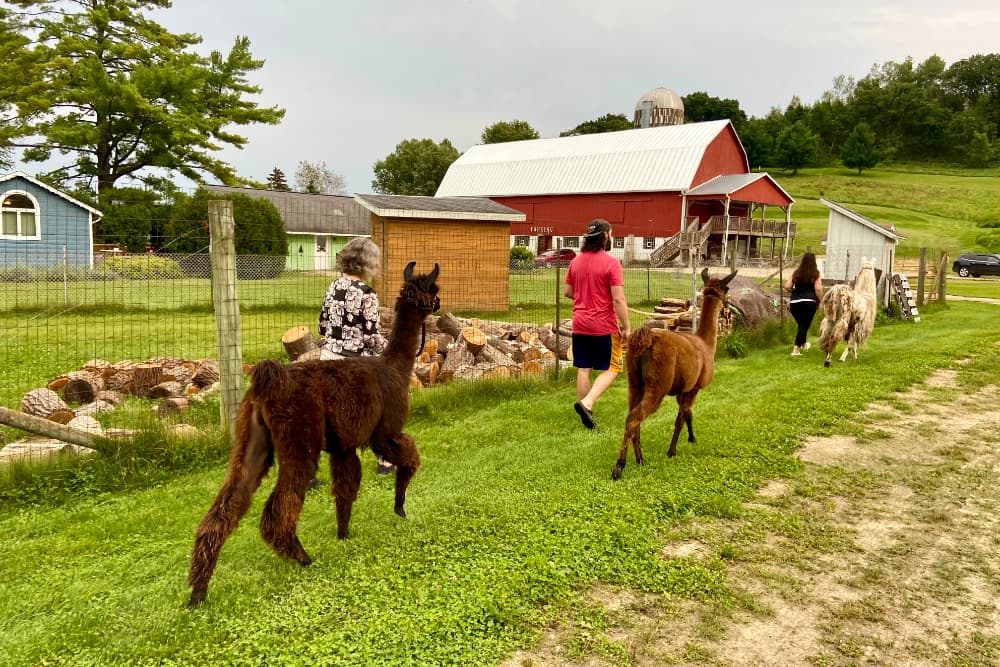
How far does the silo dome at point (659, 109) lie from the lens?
66875 millimetres

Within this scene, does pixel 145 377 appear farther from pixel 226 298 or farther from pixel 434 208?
pixel 434 208

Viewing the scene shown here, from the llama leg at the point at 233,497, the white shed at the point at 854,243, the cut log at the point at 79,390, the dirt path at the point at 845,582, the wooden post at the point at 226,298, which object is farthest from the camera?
the white shed at the point at 854,243

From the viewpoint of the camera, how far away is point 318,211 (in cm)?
4044

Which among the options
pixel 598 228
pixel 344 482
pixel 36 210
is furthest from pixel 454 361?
pixel 36 210

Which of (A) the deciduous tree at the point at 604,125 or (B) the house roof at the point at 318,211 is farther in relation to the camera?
(A) the deciduous tree at the point at 604,125

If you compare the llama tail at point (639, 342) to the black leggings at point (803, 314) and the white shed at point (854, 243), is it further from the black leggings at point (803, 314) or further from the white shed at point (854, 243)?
the white shed at point (854, 243)

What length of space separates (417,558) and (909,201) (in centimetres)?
7159

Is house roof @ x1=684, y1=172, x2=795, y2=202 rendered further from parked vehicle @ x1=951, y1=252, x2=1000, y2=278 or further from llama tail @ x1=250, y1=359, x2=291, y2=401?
llama tail @ x1=250, y1=359, x2=291, y2=401

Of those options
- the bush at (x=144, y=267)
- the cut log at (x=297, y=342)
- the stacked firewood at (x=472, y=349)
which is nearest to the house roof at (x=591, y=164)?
the stacked firewood at (x=472, y=349)

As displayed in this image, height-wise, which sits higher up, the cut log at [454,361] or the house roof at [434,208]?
the house roof at [434,208]

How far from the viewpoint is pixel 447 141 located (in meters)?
85.8

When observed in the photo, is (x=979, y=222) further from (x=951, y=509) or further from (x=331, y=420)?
(x=331, y=420)

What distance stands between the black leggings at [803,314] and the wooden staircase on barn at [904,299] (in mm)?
6434

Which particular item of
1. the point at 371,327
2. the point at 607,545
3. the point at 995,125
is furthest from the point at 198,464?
the point at 995,125
